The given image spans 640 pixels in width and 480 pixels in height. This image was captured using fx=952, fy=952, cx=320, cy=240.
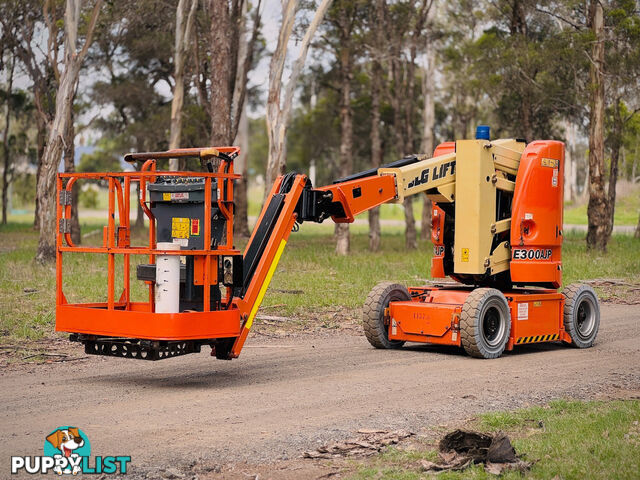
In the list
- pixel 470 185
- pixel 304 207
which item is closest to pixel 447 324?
pixel 470 185

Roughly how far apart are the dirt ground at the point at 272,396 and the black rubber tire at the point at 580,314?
254 millimetres

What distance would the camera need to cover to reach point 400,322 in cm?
1287

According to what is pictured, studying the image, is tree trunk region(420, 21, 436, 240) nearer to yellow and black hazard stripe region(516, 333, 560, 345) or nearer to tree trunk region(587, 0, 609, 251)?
tree trunk region(587, 0, 609, 251)

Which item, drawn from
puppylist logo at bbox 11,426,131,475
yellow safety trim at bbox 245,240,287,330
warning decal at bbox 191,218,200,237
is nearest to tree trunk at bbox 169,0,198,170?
yellow safety trim at bbox 245,240,287,330

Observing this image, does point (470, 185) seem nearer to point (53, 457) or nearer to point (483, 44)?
point (53, 457)

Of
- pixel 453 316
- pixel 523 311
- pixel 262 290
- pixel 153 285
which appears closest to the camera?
pixel 153 285

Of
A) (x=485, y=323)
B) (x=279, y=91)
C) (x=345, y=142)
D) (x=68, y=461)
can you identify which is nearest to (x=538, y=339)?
(x=485, y=323)

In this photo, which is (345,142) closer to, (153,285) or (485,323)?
(485,323)

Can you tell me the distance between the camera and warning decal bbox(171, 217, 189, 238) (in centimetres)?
1001

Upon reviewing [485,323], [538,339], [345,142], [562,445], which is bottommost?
[562,445]

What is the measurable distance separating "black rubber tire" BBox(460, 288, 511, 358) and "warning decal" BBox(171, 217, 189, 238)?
394 cm

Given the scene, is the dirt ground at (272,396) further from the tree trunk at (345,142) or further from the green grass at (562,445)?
the tree trunk at (345,142)

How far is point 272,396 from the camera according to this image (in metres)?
9.79

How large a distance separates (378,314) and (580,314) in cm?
310
